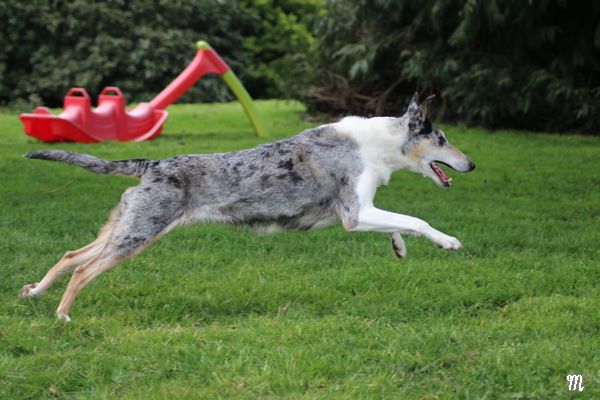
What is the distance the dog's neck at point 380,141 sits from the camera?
6.69m

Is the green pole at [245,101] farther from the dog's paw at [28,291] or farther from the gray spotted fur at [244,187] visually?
the dog's paw at [28,291]

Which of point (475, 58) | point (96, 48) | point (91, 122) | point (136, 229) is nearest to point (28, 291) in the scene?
point (136, 229)

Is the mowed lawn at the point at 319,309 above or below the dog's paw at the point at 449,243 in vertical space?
below

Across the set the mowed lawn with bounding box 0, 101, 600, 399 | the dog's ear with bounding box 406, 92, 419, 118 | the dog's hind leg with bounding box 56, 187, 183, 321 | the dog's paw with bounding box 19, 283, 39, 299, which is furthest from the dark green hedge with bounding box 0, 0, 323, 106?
the dog's hind leg with bounding box 56, 187, 183, 321

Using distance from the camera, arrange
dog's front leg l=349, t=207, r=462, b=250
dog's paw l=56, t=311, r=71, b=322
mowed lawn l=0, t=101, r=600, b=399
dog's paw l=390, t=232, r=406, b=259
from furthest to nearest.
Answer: dog's paw l=390, t=232, r=406, b=259 → dog's front leg l=349, t=207, r=462, b=250 → dog's paw l=56, t=311, r=71, b=322 → mowed lawn l=0, t=101, r=600, b=399

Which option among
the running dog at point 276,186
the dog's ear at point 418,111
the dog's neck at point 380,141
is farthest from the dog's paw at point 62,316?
the dog's ear at point 418,111

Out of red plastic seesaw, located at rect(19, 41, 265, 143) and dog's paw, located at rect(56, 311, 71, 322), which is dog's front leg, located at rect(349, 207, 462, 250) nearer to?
dog's paw, located at rect(56, 311, 71, 322)

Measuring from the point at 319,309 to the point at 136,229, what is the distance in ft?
4.67

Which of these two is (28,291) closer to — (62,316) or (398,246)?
→ (62,316)

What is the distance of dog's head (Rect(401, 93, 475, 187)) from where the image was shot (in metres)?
6.79

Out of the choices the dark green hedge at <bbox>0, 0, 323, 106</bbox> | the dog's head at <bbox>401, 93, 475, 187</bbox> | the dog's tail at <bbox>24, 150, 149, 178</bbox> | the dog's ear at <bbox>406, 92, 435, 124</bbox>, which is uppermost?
the dog's ear at <bbox>406, 92, 435, 124</bbox>

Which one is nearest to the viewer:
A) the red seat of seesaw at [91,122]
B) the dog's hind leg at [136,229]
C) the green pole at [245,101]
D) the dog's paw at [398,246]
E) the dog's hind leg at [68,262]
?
the dog's hind leg at [136,229]

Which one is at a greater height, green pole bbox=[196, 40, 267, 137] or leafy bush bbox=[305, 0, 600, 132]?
leafy bush bbox=[305, 0, 600, 132]

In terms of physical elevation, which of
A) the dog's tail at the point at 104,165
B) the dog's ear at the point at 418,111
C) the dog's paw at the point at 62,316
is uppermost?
the dog's ear at the point at 418,111
